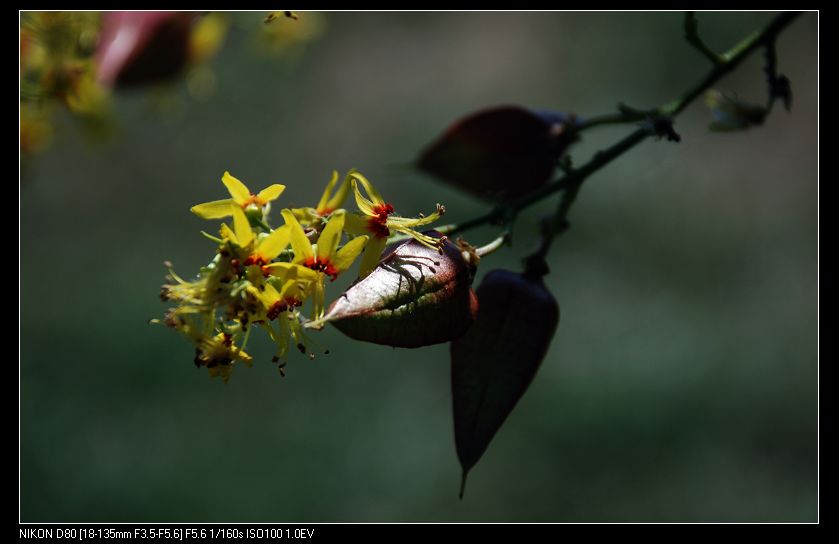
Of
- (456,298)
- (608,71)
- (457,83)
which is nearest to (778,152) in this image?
(608,71)

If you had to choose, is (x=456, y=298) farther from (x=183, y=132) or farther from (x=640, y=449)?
(x=183, y=132)

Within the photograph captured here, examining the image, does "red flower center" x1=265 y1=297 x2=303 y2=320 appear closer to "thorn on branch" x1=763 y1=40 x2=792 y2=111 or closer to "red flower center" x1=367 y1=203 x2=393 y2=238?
"red flower center" x1=367 y1=203 x2=393 y2=238

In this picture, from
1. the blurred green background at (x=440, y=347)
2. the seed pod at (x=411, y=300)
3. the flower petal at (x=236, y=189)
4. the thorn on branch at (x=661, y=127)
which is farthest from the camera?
the blurred green background at (x=440, y=347)

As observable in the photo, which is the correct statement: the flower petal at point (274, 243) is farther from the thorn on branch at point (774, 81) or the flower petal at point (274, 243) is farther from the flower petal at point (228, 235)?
the thorn on branch at point (774, 81)

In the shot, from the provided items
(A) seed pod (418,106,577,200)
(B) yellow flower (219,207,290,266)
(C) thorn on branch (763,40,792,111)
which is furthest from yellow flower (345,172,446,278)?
(C) thorn on branch (763,40,792,111)

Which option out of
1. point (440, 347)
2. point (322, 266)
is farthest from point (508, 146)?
point (440, 347)

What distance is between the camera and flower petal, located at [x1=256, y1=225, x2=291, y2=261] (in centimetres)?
93

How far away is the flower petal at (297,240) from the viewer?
0.94 m

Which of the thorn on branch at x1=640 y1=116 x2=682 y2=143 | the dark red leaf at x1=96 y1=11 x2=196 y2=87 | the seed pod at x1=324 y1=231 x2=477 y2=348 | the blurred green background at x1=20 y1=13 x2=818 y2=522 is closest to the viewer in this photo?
the seed pod at x1=324 y1=231 x2=477 y2=348

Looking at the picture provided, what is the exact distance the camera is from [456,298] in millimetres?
985

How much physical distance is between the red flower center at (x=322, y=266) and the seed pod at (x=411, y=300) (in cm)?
5

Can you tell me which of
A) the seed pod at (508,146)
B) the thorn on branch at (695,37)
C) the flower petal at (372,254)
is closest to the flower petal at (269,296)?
the flower petal at (372,254)

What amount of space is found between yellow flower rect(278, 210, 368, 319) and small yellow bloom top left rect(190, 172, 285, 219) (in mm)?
69

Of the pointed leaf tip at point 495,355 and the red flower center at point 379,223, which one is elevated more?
the red flower center at point 379,223
